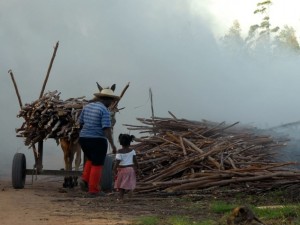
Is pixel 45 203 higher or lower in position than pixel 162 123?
lower

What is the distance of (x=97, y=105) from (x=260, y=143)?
14.5ft

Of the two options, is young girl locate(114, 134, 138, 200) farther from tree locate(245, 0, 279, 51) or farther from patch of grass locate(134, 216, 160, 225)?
tree locate(245, 0, 279, 51)

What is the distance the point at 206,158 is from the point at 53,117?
2681mm

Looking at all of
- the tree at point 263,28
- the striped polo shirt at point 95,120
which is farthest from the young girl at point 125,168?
the tree at point 263,28

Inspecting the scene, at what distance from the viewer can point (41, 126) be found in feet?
33.4

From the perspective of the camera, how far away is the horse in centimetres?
1050

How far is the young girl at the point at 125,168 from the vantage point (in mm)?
8875

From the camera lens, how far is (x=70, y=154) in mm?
10750

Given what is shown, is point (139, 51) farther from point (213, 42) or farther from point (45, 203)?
point (45, 203)

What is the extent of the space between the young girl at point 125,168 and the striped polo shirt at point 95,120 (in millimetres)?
357

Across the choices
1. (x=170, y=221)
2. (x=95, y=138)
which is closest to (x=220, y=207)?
(x=170, y=221)

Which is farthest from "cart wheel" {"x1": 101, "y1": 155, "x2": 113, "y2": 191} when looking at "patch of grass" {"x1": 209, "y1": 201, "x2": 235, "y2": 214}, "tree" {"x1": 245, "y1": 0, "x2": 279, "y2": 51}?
"tree" {"x1": 245, "y1": 0, "x2": 279, "y2": 51}

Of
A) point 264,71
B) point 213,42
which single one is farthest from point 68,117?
point 213,42

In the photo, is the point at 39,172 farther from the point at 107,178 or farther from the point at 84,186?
the point at 107,178
